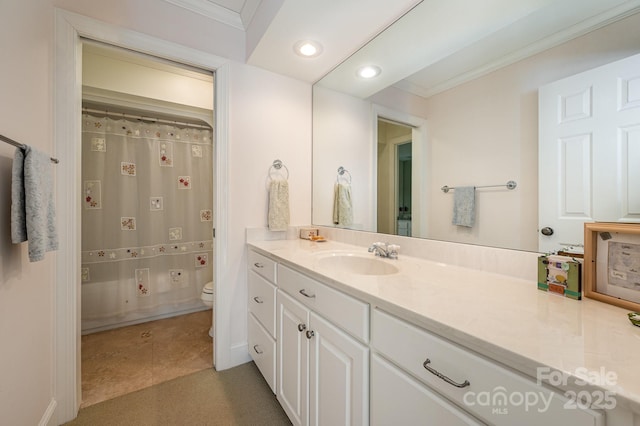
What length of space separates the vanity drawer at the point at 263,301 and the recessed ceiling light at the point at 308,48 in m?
1.48

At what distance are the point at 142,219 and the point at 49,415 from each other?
1640mm

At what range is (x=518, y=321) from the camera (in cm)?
61

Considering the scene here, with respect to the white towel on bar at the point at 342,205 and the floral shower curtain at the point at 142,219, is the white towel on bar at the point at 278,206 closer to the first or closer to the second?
the white towel on bar at the point at 342,205

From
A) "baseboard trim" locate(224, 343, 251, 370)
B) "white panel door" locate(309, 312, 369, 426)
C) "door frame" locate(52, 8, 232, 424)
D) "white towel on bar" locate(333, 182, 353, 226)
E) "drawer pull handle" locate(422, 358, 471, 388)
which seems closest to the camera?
"drawer pull handle" locate(422, 358, 471, 388)

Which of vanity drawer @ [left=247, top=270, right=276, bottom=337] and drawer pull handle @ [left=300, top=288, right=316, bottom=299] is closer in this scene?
drawer pull handle @ [left=300, top=288, right=316, bottom=299]

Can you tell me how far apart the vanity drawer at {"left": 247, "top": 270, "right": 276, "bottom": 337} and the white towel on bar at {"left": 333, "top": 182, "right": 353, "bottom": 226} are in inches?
28.9

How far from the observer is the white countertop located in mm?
435

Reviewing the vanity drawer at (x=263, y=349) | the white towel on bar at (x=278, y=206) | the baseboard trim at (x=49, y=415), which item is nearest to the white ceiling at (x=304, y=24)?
the white towel on bar at (x=278, y=206)

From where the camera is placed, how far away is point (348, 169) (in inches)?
77.3

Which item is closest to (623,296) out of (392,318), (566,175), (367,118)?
(566,175)

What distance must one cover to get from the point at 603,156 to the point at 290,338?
4.42ft

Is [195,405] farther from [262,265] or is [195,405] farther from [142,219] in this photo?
[142,219]

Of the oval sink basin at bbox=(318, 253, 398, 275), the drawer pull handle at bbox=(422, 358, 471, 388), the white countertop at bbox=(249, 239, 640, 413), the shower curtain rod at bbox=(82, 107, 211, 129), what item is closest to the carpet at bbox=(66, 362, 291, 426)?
the oval sink basin at bbox=(318, 253, 398, 275)

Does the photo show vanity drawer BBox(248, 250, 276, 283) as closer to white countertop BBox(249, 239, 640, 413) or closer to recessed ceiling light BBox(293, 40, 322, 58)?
white countertop BBox(249, 239, 640, 413)
